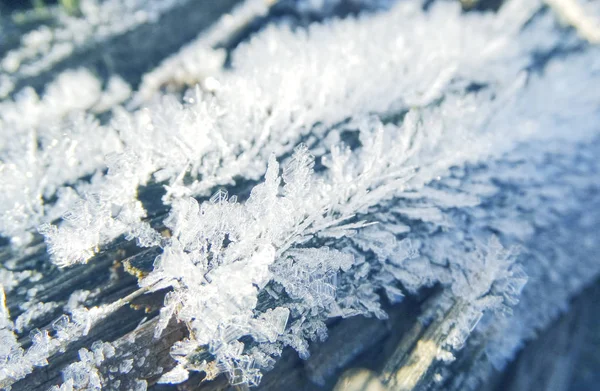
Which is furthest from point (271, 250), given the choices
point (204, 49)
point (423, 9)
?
point (423, 9)

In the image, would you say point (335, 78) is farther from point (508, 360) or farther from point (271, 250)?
point (508, 360)

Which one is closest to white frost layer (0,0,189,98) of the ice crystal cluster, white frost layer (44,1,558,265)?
the ice crystal cluster

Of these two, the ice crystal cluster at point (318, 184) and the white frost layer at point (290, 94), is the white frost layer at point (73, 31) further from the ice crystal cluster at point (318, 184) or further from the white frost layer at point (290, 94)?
the white frost layer at point (290, 94)

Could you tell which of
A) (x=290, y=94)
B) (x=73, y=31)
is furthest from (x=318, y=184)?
(x=73, y=31)

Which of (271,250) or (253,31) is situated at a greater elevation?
(253,31)

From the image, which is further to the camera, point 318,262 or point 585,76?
point 585,76

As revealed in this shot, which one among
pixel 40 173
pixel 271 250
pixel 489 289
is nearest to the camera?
pixel 271 250

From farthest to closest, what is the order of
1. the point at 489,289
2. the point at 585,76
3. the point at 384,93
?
1. the point at 585,76
2. the point at 384,93
3. the point at 489,289

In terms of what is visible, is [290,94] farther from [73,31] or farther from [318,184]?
[73,31]
